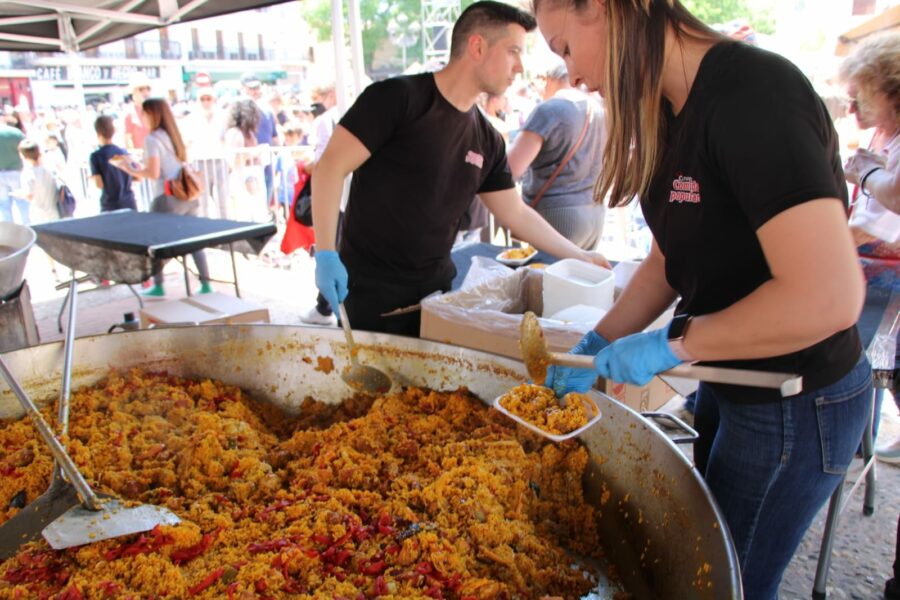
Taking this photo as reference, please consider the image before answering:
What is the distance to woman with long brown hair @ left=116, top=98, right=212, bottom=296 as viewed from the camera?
500cm

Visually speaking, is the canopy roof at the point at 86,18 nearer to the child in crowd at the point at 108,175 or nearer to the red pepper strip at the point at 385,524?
the child in crowd at the point at 108,175

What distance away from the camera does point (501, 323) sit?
1894 mm

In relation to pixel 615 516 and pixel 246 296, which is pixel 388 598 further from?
pixel 246 296

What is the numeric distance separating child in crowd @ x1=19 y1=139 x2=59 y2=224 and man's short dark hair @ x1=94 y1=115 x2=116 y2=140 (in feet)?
3.20

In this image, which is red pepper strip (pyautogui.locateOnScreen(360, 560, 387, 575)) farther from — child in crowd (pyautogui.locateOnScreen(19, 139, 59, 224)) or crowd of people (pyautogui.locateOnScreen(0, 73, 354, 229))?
child in crowd (pyautogui.locateOnScreen(19, 139, 59, 224))

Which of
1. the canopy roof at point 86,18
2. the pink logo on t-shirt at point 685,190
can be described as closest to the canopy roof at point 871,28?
the pink logo on t-shirt at point 685,190

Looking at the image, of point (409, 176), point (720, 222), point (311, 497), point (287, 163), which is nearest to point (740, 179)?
point (720, 222)

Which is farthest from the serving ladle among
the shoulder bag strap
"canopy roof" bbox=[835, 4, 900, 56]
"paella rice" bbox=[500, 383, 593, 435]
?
"canopy roof" bbox=[835, 4, 900, 56]

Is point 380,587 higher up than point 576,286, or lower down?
lower down

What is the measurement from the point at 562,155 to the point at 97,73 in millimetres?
16390

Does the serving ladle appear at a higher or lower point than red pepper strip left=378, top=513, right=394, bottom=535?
higher

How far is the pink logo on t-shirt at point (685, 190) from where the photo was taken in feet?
3.22

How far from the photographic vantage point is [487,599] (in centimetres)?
93

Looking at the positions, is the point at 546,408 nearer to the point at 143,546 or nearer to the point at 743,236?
the point at 743,236
